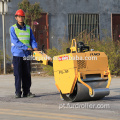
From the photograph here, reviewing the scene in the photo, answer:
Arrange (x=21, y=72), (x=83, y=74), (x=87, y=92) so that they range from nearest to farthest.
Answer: (x=83, y=74) → (x=87, y=92) → (x=21, y=72)

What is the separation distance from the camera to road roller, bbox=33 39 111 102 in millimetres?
8028

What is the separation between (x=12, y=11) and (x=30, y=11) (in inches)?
72.1

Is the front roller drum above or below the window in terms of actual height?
below

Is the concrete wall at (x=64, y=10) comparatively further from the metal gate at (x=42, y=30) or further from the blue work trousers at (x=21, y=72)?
the blue work trousers at (x=21, y=72)

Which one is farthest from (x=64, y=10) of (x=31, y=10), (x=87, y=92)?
(x=87, y=92)

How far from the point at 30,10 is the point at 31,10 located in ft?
0.25

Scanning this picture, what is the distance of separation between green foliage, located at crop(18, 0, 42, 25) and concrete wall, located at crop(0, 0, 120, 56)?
1.45 meters

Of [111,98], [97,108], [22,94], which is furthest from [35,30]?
[97,108]

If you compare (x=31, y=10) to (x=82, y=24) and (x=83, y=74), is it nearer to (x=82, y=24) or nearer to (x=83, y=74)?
(x=82, y=24)

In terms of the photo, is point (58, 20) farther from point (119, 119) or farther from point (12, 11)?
point (119, 119)

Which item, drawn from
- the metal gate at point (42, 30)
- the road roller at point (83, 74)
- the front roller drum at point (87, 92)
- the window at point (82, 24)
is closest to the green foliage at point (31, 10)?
the metal gate at point (42, 30)

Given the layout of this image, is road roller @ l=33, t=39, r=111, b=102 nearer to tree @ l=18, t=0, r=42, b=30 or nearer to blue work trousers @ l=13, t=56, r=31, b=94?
blue work trousers @ l=13, t=56, r=31, b=94

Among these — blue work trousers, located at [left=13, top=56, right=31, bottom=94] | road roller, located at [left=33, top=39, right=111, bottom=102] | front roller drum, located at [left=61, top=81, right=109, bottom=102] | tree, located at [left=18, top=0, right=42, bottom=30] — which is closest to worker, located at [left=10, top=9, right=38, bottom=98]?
blue work trousers, located at [left=13, top=56, right=31, bottom=94]

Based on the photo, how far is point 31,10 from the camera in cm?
1948
